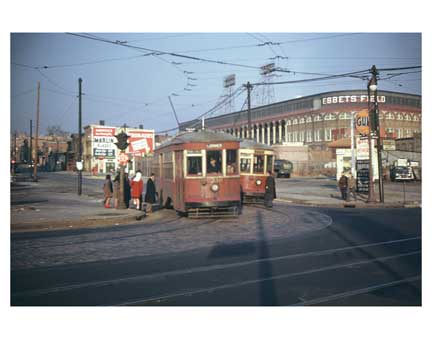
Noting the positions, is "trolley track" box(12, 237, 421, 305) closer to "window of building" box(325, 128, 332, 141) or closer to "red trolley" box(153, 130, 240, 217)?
"red trolley" box(153, 130, 240, 217)

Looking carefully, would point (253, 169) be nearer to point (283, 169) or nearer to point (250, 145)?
point (250, 145)

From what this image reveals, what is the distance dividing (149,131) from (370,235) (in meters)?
65.6

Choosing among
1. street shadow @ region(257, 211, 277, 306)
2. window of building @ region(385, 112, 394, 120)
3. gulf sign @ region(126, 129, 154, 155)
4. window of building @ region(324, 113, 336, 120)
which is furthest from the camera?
window of building @ region(324, 113, 336, 120)

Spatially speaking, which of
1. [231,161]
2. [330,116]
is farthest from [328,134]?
[231,161]

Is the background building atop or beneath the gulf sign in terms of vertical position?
atop

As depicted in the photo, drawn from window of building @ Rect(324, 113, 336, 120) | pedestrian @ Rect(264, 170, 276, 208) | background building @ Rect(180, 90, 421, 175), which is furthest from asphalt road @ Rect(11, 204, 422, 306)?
window of building @ Rect(324, 113, 336, 120)

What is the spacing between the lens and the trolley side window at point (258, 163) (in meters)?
21.6

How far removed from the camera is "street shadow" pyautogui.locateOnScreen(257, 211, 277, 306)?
20.6 ft

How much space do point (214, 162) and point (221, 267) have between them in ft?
23.9

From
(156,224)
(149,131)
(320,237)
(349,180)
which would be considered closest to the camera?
(320,237)

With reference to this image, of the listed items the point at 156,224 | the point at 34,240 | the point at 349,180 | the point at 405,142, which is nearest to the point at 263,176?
the point at 349,180

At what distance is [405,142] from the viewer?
5722 cm

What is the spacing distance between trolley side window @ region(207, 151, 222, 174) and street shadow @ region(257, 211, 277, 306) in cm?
379
